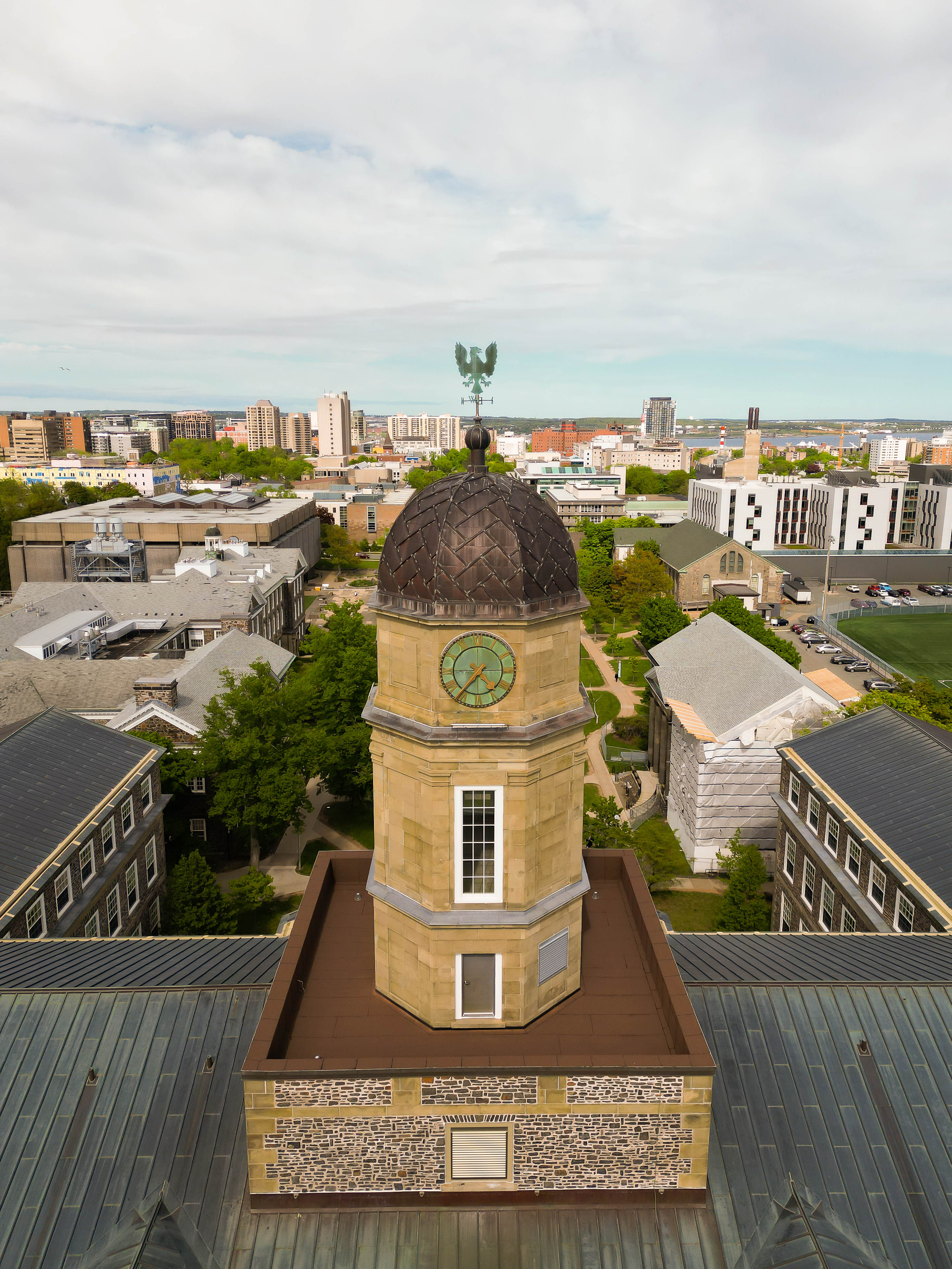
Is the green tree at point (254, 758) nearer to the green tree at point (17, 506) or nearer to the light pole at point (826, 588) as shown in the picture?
the light pole at point (826, 588)

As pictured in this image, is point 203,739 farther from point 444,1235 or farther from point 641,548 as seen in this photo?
point 641,548

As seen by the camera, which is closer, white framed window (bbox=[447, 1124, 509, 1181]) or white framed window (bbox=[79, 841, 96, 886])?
white framed window (bbox=[447, 1124, 509, 1181])

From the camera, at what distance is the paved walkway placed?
43.3 meters

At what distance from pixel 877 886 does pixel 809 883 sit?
5.80 meters

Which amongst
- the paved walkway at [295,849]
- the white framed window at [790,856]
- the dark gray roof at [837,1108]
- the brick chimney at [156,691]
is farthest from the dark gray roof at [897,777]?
the brick chimney at [156,691]

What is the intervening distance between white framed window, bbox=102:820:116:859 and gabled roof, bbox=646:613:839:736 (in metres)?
29.7

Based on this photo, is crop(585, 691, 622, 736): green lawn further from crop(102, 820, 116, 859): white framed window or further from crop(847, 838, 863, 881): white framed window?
crop(102, 820, 116, 859): white framed window

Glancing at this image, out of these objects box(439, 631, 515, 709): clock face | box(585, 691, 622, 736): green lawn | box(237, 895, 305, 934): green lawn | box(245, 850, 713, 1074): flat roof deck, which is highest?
box(439, 631, 515, 709): clock face

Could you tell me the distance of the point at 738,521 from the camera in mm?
140250

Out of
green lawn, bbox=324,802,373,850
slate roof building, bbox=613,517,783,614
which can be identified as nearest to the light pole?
slate roof building, bbox=613,517,783,614

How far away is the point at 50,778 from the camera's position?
31906 mm

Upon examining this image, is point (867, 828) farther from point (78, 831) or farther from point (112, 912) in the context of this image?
point (112, 912)

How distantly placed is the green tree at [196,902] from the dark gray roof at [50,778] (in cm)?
503

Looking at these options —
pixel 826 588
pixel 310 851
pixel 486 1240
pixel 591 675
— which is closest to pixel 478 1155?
pixel 486 1240
